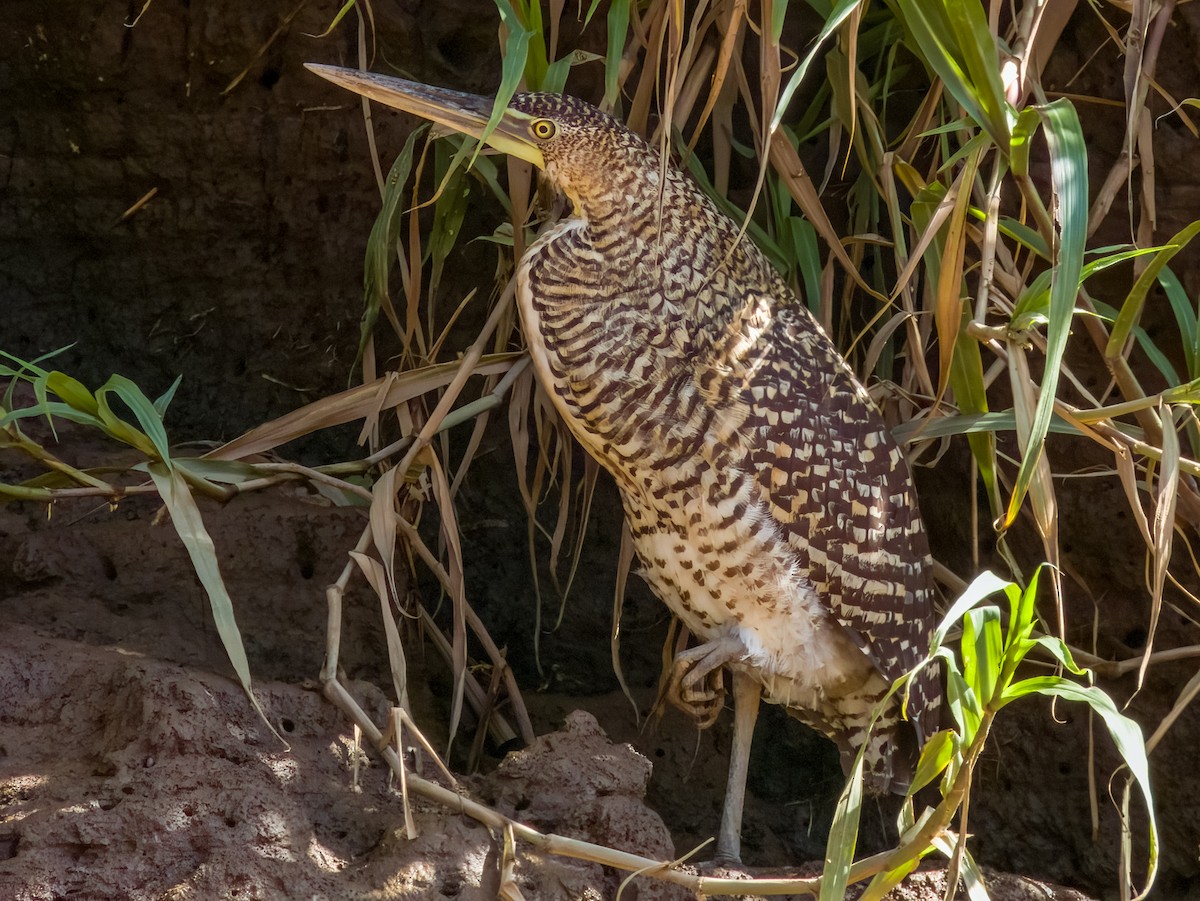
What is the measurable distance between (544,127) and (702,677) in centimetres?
110

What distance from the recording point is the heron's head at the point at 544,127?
235 cm

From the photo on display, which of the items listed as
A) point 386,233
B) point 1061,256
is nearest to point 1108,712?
point 1061,256

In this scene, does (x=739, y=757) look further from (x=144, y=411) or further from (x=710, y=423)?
(x=144, y=411)

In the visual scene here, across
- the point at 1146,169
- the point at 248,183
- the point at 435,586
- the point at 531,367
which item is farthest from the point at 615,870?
the point at 248,183

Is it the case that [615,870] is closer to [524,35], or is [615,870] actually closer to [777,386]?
[777,386]

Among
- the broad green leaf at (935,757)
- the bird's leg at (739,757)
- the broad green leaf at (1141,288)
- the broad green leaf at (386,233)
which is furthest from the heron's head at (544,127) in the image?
the broad green leaf at (935,757)

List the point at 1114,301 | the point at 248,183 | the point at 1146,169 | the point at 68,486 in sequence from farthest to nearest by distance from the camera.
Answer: the point at 248,183 → the point at 1114,301 → the point at 1146,169 → the point at 68,486

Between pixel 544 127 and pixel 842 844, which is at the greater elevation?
pixel 544 127

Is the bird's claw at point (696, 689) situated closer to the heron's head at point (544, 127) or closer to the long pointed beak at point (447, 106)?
the heron's head at point (544, 127)

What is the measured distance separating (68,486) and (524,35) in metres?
1.20

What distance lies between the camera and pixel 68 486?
239cm

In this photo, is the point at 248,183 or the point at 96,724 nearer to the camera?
the point at 96,724

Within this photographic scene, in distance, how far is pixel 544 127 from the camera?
237 centimetres

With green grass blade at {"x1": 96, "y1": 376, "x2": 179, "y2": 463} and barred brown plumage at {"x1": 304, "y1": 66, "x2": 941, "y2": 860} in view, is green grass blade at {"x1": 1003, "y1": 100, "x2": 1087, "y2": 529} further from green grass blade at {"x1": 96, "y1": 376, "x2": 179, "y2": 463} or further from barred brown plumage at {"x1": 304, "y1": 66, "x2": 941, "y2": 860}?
green grass blade at {"x1": 96, "y1": 376, "x2": 179, "y2": 463}
